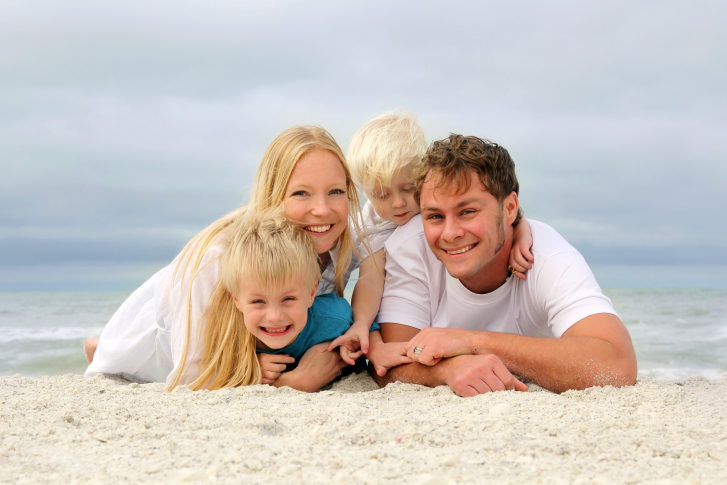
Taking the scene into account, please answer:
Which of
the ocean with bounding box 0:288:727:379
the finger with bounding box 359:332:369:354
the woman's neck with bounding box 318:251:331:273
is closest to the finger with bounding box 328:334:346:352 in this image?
the finger with bounding box 359:332:369:354

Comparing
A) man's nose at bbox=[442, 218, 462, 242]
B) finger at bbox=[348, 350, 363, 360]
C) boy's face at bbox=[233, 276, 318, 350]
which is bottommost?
finger at bbox=[348, 350, 363, 360]

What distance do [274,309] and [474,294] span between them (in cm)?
144

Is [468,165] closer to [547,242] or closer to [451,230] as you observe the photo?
[451,230]

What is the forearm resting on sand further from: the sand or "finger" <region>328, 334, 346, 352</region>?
"finger" <region>328, 334, 346, 352</region>

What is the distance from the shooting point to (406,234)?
4.14m

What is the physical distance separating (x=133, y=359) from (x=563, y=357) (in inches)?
119

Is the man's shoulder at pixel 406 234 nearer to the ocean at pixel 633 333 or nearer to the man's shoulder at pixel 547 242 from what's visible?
the man's shoulder at pixel 547 242

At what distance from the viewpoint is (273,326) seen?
3354 millimetres

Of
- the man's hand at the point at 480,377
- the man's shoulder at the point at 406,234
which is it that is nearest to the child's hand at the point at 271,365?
the man's hand at the point at 480,377

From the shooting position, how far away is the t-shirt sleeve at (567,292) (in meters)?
3.37

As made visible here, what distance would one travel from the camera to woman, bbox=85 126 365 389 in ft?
11.4

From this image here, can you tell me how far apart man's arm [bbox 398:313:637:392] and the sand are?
116mm

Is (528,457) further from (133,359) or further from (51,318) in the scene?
(51,318)

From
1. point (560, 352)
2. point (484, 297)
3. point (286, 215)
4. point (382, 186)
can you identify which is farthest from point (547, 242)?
point (286, 215)
